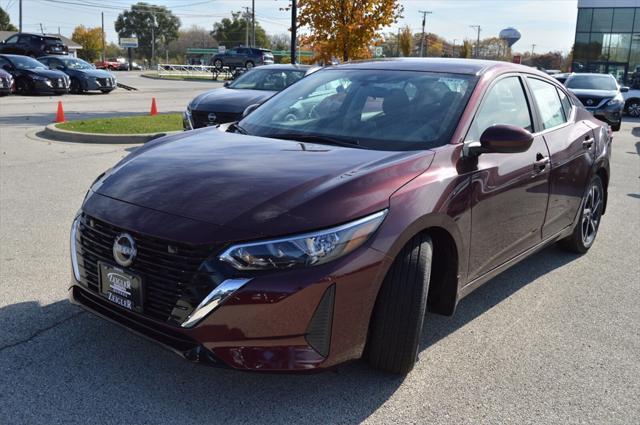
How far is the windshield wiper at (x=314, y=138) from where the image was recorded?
141 inches

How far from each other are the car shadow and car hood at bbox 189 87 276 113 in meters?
7.16

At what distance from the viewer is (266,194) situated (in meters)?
2.83

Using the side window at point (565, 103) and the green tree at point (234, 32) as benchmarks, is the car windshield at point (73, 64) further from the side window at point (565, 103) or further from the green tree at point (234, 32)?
the green tree at point (234, 32)

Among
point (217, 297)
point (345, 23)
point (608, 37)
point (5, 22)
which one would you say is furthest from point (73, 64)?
point (5, 22)

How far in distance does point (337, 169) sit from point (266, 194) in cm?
43

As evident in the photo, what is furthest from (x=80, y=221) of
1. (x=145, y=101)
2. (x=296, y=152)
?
(x=145, y=101)

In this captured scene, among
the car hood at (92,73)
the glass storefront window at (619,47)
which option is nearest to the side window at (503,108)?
the car hood at (92,73)

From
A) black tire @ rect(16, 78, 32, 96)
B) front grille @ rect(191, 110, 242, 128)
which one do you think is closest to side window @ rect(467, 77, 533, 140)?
front grille @ rect(191, 110, 242, 128)

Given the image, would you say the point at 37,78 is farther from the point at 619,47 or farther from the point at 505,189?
the point at 619,47

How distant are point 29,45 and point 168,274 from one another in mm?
32986

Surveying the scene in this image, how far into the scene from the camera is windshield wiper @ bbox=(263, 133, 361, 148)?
3594 millimetres

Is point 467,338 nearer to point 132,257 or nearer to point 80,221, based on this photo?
A: point 132,257

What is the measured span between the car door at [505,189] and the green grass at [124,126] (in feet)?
29.5

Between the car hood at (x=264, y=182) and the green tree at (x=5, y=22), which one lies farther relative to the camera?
the green tree at (x=5, y=22)
